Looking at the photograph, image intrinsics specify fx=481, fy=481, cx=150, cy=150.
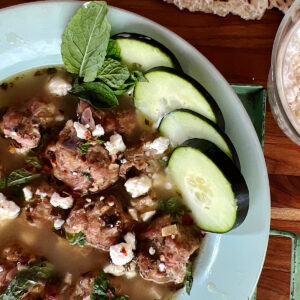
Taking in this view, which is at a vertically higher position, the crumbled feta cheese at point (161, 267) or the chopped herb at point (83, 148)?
the chopped herb at point (83, 148)

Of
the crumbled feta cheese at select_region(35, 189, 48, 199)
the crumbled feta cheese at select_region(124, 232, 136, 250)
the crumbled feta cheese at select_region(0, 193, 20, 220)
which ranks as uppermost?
the crumbled feta cheese at select_region(35, 189, 48, 199)

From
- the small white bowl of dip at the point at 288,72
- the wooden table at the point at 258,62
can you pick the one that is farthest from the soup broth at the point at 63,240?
the small white bowl of dip at the point at 288,72

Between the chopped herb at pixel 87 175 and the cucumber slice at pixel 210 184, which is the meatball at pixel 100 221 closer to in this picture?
the chopped herb at pixel 87 175

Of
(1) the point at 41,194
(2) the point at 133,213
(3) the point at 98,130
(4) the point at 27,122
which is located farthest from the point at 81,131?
(2) the point at 133,213

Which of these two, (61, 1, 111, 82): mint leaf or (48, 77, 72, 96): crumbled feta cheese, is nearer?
(61, 1, 111, 82): mint leaf

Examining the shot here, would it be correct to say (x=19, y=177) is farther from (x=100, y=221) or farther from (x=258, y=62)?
(x=258, y=62)

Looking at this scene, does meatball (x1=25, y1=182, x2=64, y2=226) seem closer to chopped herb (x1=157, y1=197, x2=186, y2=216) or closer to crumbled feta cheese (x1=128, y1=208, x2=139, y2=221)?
crumbled feta cheese (x1=128, y1=208, x2=139, y2=221)

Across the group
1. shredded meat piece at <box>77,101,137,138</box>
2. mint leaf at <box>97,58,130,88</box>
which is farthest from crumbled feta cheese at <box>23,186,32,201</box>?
mint leaf at <box>97,58,130,88</box>
